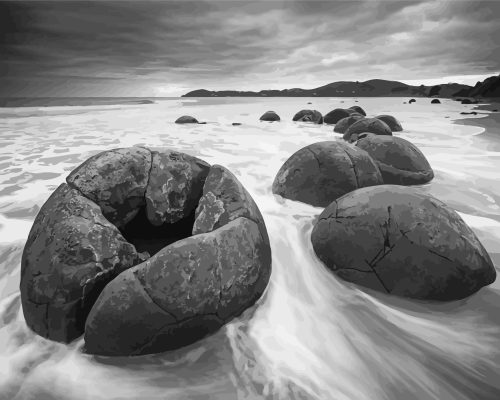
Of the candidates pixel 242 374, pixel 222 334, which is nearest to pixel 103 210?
pixel 222 334

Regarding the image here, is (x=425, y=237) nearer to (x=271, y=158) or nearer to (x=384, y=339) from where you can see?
(x=384, y=339)

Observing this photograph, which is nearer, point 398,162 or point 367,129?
point 398,162

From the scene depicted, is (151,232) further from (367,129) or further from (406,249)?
(367,129)

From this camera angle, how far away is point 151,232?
2.57 m

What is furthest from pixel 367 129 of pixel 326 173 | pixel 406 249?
pixel 406 249

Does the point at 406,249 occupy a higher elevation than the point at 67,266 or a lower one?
lower

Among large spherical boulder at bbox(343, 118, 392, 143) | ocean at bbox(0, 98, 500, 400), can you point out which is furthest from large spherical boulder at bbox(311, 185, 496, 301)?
large spherical boulder at bbox(343, 118, 392, 143)

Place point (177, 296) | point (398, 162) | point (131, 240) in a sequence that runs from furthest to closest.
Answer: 1. point (398, 162)
2. point (131, 240)
3. point (177, 296)

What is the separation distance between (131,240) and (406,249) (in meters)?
1.97

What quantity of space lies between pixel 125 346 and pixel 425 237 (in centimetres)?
195

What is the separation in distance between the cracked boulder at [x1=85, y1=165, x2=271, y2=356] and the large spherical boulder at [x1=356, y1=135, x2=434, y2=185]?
3.48 m

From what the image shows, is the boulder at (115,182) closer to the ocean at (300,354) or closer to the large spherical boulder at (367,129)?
the ocean at (300,354)

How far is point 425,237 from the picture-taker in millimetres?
2252

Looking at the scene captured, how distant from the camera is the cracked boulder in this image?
168cm
